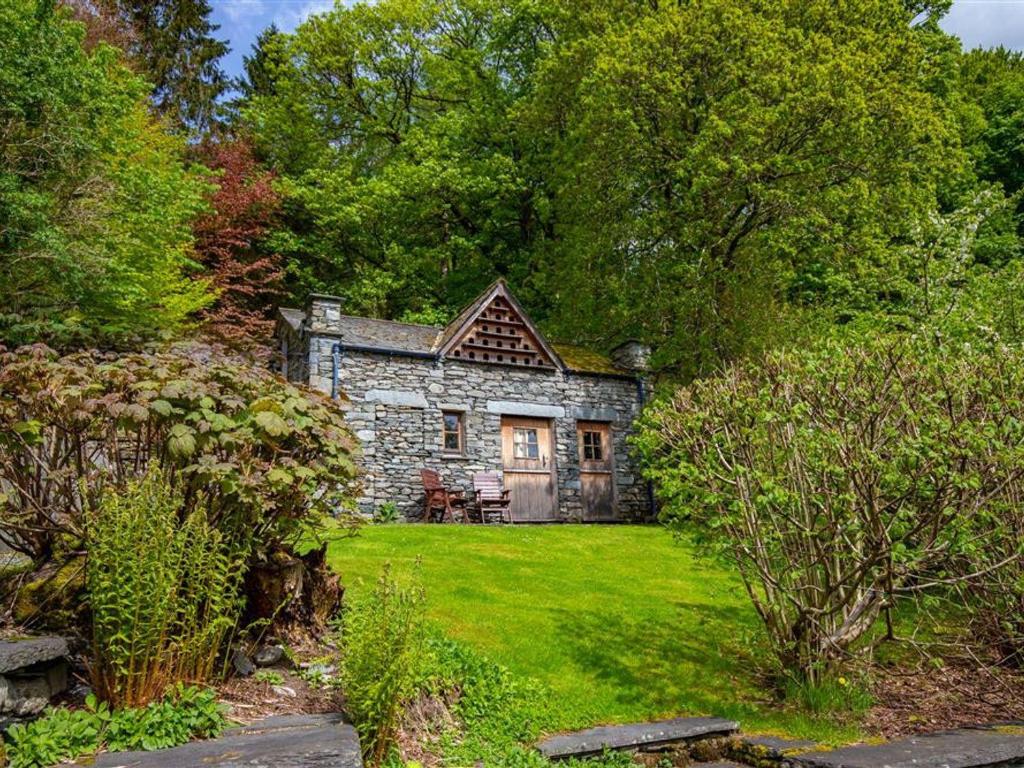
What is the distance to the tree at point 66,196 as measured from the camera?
11141 mm

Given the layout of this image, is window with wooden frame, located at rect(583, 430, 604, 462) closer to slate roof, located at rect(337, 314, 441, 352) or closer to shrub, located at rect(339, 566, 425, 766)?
slate roof, located at rect(337, 314, 441, 352)

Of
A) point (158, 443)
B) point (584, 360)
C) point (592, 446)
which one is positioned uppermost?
point (584, 360)

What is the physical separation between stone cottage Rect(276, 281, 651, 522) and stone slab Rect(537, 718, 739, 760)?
10252 millimetres

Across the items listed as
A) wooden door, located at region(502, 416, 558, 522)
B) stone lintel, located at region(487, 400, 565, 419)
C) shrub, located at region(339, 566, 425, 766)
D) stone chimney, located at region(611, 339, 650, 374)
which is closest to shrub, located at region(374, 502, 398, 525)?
wooden door, located at region(502, 416, 558, 522)

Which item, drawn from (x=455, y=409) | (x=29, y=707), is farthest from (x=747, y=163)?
(x=29, y=707)

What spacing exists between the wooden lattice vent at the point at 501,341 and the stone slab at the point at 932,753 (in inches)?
496

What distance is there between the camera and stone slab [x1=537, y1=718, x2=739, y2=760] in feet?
15.3

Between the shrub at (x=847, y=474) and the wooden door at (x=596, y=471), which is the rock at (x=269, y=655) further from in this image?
the wooden door at (x=596, y=471)

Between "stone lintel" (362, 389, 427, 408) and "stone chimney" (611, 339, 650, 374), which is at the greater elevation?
"stone chimney" (611, 339, 650, 374)

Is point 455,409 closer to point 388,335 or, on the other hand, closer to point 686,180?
point 388,335

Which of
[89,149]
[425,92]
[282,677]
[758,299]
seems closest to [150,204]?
[89,149]

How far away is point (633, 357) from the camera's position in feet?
61.3

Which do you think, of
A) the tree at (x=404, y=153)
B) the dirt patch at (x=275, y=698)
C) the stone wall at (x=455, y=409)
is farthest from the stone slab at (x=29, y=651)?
the tree at (x=404, y=153)

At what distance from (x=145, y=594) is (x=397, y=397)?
11795 mm
